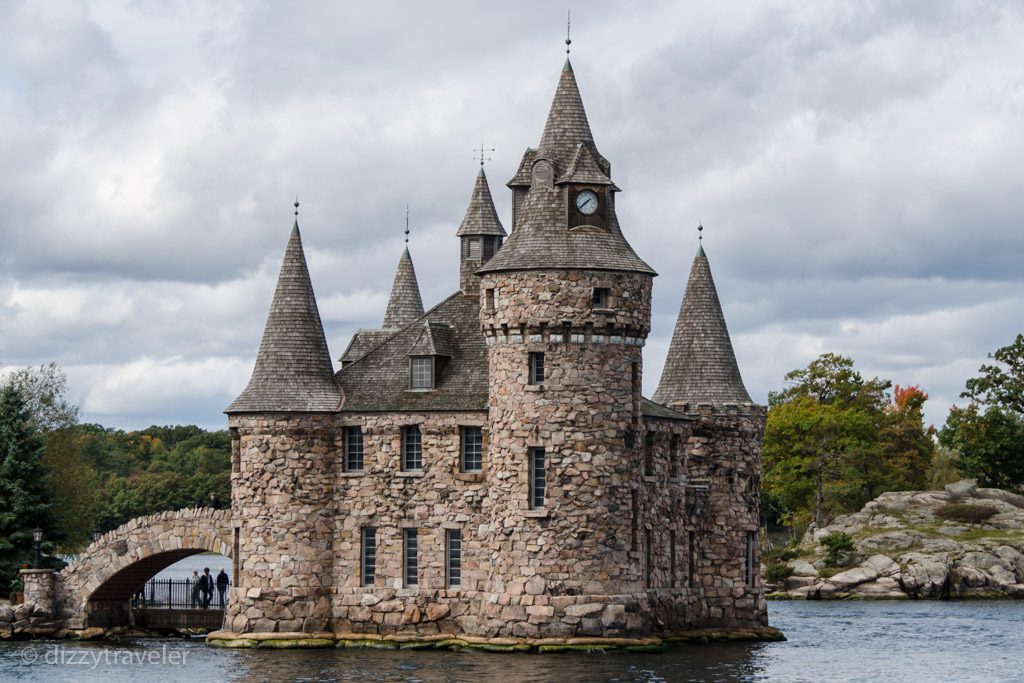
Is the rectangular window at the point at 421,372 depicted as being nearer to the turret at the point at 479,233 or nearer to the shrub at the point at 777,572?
the turret at the point at 479,233

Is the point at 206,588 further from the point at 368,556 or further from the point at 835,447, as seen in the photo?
the point at 835,447

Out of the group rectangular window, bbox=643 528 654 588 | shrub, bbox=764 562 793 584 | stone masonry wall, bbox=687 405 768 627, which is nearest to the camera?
rectangular window, bbox=643 528 654 588

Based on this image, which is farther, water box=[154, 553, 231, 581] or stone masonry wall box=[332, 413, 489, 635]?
water box=[154, 553, 231, 581]

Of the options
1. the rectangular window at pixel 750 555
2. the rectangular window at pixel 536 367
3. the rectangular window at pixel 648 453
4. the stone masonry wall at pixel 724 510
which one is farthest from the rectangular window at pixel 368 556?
the rectangular window at pixel 750 555

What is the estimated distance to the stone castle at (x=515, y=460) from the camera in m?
58.0

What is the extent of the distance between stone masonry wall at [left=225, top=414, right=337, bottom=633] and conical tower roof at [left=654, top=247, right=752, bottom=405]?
41.0 feet

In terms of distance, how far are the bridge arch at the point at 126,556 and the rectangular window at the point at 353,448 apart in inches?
178

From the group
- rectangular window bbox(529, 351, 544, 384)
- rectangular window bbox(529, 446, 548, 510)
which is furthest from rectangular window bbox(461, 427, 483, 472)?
rectangular window bbox(529, 351, 544, 384)

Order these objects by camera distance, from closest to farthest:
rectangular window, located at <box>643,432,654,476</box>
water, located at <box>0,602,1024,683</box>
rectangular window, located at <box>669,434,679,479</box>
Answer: water, located at <box>0,602,1024,683</box>, rectangular window, located at <box>643,432,654,476</box>, rectangular window, located at <box>669,434,679,479</box>

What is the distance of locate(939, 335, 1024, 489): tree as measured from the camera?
364 ft

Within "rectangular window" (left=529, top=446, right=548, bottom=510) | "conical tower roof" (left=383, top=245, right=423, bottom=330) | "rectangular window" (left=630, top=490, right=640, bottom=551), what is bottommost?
"rectangular window" (left=630, top=490, right=640, bottom=551)

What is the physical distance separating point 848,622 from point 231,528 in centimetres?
2939

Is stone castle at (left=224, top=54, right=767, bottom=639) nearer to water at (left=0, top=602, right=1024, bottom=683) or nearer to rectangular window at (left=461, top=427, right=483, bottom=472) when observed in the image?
rectangular window at (left=461, top=427, right=483, bottom=472)

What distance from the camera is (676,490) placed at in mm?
64000
